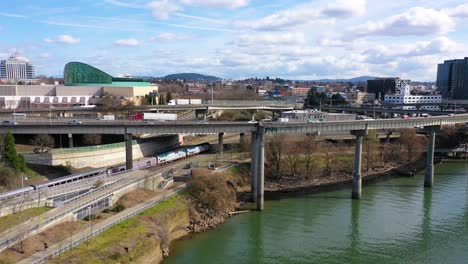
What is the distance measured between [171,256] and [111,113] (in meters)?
64.5

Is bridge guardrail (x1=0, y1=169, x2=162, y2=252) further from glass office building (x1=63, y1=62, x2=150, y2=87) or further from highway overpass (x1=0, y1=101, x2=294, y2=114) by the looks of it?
glass office building (x1=63, y1=62, x2=150, y2=87)

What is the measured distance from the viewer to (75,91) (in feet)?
390

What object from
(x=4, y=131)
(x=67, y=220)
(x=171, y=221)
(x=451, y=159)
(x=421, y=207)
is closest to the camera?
(x=67, y=220)

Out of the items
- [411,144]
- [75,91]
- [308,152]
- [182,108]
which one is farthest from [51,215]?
[75,91]

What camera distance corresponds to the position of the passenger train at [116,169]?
3857cm

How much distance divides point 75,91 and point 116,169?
7098cm

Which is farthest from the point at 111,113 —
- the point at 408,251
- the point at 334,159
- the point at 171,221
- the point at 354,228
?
the point at 408,251

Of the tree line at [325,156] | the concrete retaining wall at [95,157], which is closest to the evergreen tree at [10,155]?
the concrete retaining wall at [95,157]

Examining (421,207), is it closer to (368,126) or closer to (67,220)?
(368,126)

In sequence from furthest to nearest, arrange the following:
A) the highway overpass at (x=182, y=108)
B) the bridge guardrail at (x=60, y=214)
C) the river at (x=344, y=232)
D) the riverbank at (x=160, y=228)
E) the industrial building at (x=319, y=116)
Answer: the highway overpass at (x=182, y=108) < the industrial building at (x=319, y=116) < the river at (x=344, y=232) < the riverbank at (x=160, y=228) < the bridge guardrail at (x=60, y=214)

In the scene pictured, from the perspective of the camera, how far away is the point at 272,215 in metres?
49.2

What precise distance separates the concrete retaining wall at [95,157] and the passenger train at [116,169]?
4.40m

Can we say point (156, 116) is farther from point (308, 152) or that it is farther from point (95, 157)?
point (308, 152)

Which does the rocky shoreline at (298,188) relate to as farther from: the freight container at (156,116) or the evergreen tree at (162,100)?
the evergreen tree at (162,100)
